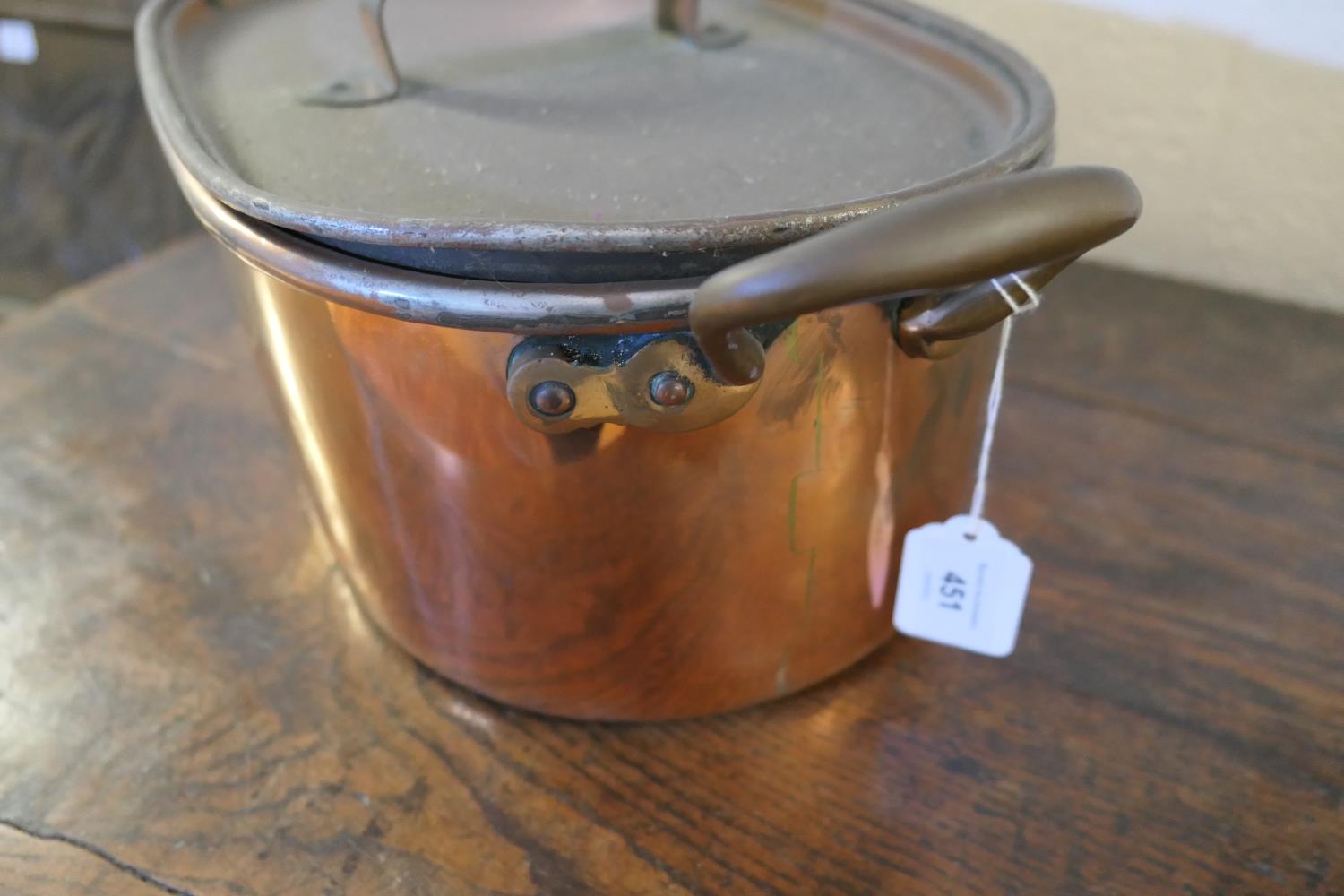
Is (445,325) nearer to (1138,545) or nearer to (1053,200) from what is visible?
Result: (1053,200)

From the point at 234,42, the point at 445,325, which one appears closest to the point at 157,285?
the point at 234,42

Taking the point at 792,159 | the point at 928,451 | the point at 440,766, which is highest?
the point at 792,159

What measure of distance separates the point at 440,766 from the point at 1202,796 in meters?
0.32

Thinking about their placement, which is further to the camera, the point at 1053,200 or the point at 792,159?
the point at 792,159

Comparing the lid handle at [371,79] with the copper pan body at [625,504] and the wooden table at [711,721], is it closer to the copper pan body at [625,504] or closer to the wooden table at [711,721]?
the copper pan body at [625,504]

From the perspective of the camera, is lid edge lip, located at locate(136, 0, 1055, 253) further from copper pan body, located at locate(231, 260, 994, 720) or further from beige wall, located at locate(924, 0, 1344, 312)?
beige wall, located at locate(924, 0, 1344, 312)

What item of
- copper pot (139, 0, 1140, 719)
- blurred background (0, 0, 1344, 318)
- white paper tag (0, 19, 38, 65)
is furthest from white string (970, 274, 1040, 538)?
Result: white paper tag (0, 19, 38, 65)

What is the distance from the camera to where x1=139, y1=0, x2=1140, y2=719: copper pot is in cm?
31

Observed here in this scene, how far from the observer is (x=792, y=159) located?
1.32 ft

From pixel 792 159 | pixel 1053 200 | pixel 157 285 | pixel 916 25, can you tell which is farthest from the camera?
pixel 157 285

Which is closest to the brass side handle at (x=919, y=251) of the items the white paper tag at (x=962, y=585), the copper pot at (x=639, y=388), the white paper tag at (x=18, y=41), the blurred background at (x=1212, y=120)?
the copper pot at (x=639, y=388)

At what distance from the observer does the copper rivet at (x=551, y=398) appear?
0.33 metres

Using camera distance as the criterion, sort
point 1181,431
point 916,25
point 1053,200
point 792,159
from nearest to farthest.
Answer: point 1053,200
point 792,159
point 916,25
point 1181,431

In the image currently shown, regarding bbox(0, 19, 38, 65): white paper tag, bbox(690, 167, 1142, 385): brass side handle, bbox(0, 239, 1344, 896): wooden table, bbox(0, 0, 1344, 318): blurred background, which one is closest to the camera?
→ bbox(690, 167, 1142, 385): brass side handle
